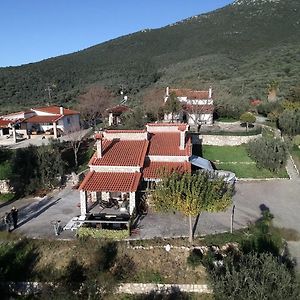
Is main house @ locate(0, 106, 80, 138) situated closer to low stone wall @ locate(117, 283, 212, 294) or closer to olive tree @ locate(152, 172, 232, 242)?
olive tree @ locate(152, 172, 232, 242)

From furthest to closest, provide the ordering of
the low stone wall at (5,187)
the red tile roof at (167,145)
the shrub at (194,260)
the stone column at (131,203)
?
1. the low stone wall at (5,187)
2. the red tile roof at (167,145)
3. the stone column at (131,203)
4. the shrub at (194,260)

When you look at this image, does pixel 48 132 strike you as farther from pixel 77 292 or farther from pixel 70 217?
pixel 77 292

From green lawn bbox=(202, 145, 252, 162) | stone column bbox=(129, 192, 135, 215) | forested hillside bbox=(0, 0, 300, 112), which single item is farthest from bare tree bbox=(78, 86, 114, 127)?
stone column bbox=(129, 192, 135, 215)

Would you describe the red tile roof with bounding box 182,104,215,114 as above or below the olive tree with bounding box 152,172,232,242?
above

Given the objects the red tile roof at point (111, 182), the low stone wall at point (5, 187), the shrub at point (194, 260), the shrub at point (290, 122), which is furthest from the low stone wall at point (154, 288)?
the shrub at point (290, 122)

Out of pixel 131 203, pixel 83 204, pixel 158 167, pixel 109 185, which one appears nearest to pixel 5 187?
pixel 83 204

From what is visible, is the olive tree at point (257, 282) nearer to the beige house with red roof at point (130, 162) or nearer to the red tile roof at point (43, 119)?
the beige house with red roof at point (130, 162)
